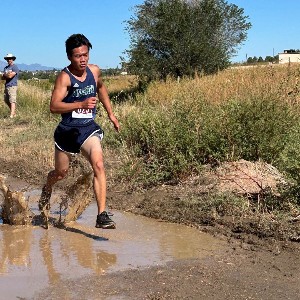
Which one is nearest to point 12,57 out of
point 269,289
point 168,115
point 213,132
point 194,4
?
point 168,115

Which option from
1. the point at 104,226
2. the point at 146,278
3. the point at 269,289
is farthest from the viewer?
the point at 104,226

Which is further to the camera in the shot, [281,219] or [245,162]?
[245,162]

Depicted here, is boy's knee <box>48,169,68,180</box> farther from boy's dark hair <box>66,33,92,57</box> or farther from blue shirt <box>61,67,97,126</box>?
boy's dark hair <box>66,33,92,57</box>

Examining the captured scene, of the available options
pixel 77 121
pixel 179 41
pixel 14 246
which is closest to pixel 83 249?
pixel 14 246

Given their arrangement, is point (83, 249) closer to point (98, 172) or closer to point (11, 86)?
point (98, 172)

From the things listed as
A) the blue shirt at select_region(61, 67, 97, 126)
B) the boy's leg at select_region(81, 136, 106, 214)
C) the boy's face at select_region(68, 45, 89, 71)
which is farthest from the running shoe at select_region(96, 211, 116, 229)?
the boy's face at select_region(68, 45, 89, 71)

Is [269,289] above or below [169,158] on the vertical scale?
below

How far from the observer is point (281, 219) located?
5578 mm

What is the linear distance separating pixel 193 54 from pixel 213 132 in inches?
894

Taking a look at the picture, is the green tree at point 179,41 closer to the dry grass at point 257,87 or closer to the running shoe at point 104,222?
the dry grass at point 257,87

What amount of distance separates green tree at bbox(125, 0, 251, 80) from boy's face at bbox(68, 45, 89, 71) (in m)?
23.1

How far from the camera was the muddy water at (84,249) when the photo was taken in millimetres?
4516

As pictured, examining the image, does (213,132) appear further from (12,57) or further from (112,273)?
(12,57)

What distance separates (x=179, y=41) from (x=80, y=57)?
976 inches
